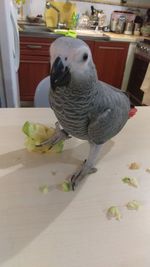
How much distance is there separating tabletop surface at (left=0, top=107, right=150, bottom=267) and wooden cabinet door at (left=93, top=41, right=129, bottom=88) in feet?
Answer: 5.60

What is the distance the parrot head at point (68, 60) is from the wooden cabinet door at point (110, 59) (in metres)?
1.92

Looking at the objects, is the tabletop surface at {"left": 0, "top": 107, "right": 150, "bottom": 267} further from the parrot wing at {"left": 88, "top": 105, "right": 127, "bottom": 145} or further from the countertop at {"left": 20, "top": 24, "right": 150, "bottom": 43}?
the countertop at {"left": 20, "top": 24, "right": 150, "bottom": 43}

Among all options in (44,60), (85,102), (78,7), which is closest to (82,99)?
(85,102)

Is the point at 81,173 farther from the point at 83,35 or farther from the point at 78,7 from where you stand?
the point at 78,7

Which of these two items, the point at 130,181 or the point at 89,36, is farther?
the point at 89,36

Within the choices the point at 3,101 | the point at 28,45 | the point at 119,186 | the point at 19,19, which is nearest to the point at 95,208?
the point at 119,186

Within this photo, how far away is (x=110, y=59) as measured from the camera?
236 centimetres

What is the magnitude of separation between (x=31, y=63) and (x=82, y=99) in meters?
1.84

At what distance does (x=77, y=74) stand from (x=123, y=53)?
2093 millimetres

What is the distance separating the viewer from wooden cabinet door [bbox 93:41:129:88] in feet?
7.43

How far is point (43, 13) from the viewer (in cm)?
245

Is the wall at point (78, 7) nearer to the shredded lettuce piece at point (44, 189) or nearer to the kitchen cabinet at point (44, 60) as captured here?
the kitchen cabinet at point (44, 60)

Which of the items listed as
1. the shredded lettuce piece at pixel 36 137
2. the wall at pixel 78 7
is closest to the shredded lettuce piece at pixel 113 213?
the shredded lettuce piece at pixel 36 137

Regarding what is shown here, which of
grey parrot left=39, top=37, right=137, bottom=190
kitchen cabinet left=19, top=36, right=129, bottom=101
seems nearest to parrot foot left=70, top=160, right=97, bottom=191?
grey parrot left=39, top=37, right=137, bottom=190
